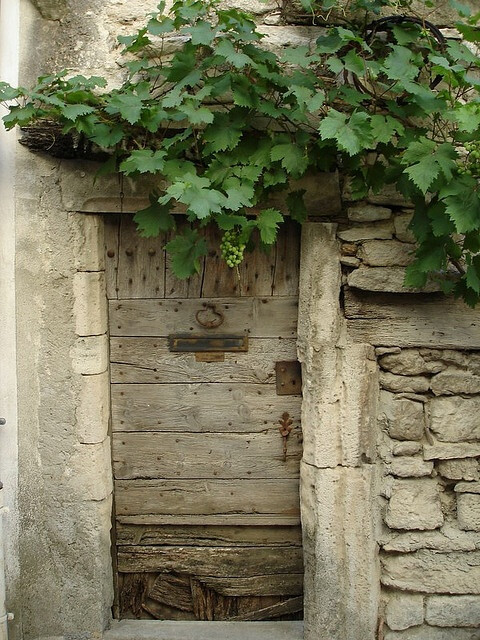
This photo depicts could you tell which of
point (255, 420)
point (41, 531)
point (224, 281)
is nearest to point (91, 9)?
point (224, 281)

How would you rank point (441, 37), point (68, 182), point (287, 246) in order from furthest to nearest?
point (287, 246) < point (68, 182) < point (441, 37)

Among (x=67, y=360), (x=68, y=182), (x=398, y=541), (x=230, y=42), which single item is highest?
(x=230, y=42)

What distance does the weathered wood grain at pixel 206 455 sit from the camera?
125 inches

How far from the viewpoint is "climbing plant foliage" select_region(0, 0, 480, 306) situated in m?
2.42

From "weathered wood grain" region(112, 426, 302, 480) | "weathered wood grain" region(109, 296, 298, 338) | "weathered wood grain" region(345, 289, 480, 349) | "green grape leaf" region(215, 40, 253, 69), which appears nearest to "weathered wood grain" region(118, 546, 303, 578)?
"weathered wood grain" region(112, 426, 302, 480)

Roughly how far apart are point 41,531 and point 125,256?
4.13ft

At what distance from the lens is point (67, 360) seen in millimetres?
2973

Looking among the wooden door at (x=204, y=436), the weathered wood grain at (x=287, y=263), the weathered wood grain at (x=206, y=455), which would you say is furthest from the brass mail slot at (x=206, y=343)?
the weathered wood grain at (x=206, y=455)

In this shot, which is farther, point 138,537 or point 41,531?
point 138,537

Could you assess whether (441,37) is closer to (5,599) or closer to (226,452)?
(226,452)

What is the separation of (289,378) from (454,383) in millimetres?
715

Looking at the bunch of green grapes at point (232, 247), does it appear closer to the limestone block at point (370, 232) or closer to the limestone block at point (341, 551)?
the limestone block at point (370, 232)

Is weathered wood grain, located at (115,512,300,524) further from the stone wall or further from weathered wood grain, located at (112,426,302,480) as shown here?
the stone wall

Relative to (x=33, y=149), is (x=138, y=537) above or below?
below
